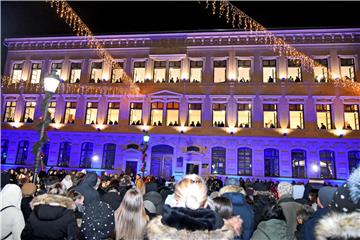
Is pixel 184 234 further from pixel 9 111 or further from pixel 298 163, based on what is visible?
pixel 9 111

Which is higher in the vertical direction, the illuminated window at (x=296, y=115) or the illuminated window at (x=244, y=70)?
the illuminated window at (x=244, y=70)

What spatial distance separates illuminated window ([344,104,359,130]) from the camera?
75.1ft

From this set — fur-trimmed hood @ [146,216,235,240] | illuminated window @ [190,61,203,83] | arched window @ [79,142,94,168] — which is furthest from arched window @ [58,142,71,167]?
fur-trimmed hood @ [146,216,235,240]

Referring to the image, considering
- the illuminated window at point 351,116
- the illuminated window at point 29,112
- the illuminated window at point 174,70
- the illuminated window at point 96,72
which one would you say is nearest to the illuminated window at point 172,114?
the illuminated window at point 174,70

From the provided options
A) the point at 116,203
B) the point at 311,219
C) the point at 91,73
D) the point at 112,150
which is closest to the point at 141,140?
the point at 112,150

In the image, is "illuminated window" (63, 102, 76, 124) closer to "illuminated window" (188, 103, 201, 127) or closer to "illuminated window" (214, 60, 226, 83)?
"illuminated window" (188, 103, 201, 127)

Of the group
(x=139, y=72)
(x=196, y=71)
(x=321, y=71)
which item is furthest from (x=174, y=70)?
(x=321, y=71)

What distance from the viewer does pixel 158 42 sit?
2722 centimetres

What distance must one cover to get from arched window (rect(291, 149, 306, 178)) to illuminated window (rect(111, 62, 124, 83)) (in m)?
17.0

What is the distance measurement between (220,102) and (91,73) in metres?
13.2

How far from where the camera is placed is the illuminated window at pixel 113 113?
26.6 meters

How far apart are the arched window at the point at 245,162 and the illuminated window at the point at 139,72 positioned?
11466 mm

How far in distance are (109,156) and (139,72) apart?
842cm

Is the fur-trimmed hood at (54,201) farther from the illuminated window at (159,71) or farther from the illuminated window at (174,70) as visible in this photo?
the illuminated window at (159,71)
